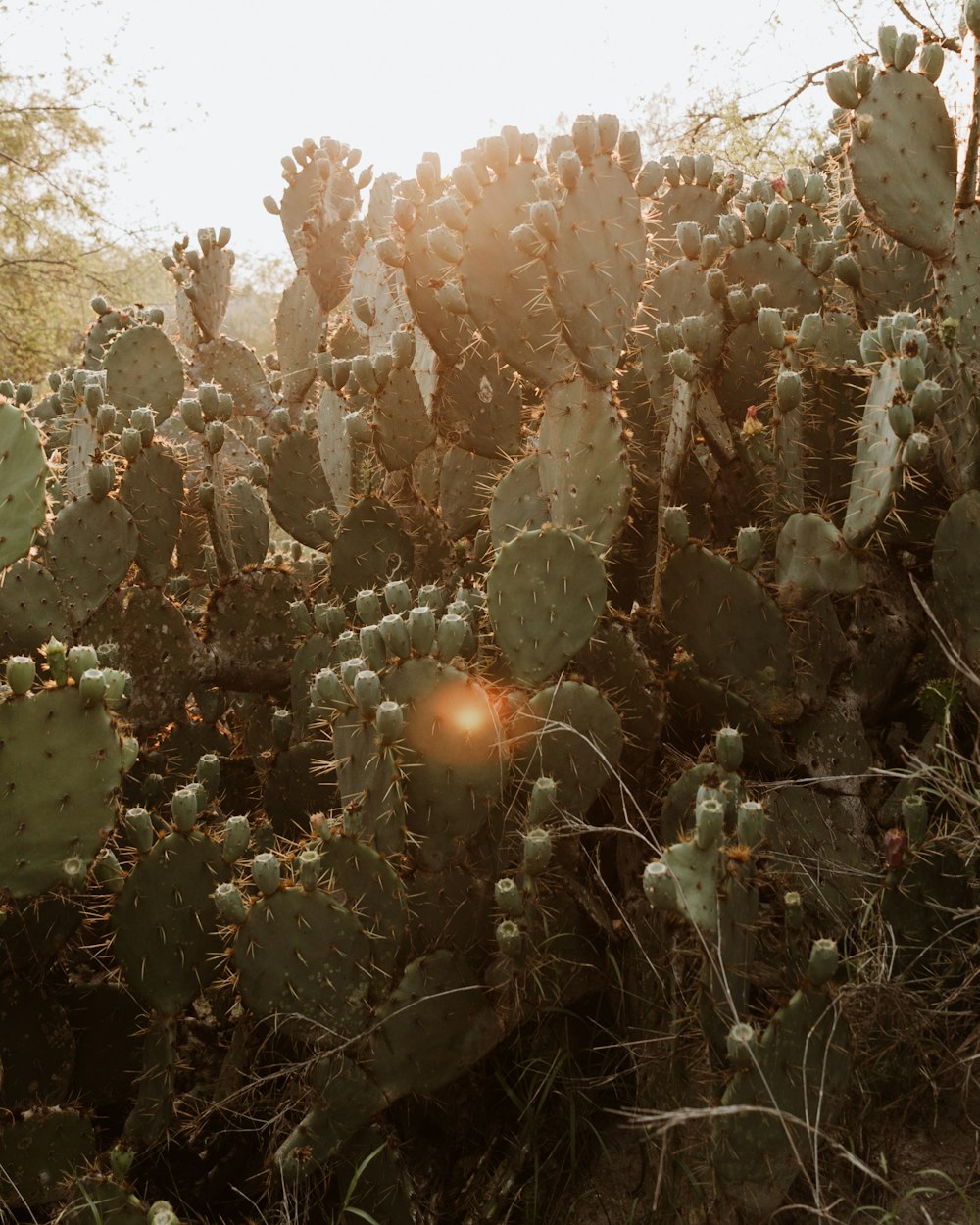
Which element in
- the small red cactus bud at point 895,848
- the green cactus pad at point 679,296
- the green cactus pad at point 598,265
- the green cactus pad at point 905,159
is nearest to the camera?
the small red cactus bud at point 895,848

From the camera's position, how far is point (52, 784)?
5.97 feet

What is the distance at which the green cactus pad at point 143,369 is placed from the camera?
141 inches

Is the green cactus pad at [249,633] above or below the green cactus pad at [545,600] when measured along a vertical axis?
below

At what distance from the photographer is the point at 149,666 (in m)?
2.81

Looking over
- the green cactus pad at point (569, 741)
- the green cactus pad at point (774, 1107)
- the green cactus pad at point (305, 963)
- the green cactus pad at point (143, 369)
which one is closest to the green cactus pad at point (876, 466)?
the green cactus pad at point (569, 741)

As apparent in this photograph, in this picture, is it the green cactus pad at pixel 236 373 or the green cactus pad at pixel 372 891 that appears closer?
the green cactus pad at pixel 372 891

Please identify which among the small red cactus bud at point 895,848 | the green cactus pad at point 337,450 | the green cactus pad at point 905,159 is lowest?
the small red cactus bud at point 895,848

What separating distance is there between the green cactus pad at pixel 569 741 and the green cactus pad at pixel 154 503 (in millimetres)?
1409

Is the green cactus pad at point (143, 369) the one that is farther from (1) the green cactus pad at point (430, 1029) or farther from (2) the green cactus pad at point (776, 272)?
(1) the green cactus pad at point (430, 1029)

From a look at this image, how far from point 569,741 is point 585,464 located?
60 centimetres

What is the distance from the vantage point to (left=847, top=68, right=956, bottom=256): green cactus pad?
7.84ft

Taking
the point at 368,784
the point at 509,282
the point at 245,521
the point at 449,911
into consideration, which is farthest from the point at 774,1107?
the point at 245,521

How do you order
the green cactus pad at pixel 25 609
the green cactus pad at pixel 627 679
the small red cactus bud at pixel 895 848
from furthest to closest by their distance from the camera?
the green cactus pad at pixel 25 609 < the green cactus pad at pixel 627 679 < the small red cactus bud at pixel 895 848

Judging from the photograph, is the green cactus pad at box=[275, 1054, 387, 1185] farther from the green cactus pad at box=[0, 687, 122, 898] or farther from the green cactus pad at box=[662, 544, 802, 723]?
the green cactus pad at box=[662, 544, 802, 723]
